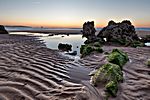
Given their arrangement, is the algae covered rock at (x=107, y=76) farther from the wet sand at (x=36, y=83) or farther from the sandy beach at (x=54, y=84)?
the wet sand at (x=36, y=83)

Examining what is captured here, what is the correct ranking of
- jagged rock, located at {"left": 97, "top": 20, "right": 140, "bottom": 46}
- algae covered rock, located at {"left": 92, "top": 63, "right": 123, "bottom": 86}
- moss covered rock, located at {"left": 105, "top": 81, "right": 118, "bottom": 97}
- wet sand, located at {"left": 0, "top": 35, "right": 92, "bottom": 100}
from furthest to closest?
jagged rock, located at {"left": 97, "top": 20, "right": 140, "bottom": 46}
algae covered rock, located at {"left": 92, "top": 63, "right": 123, "bottom": 86}
moss covered rock, located at {"left": 105, "top": 81, "right": 118, "bottom": 97}
wet sand, located at {"left": 0, "top": 35, "right": 92, "bottom": 100}

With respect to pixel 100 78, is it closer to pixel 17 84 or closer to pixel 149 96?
pixel 149 96

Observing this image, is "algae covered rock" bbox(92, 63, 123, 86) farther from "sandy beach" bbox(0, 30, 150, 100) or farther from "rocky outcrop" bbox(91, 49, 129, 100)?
"sandy beach" bbox(0, 30, 150, 100)

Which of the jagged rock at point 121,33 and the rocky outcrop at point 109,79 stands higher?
the jagged rock at point 121,33

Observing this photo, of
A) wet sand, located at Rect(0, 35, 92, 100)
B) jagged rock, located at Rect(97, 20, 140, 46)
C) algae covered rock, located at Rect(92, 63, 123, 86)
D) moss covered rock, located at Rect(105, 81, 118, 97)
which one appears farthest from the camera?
jagged rock, located at Rect(97, 20, 140, 46)

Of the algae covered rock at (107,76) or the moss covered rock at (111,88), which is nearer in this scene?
the moss covered rock at (111,88)

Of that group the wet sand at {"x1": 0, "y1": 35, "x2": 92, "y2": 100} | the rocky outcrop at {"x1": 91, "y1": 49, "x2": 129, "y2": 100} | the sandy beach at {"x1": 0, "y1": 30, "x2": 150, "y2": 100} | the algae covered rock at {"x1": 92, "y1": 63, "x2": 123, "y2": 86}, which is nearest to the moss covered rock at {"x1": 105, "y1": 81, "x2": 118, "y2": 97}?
the rocky outcrop at {"x1": 91, "y1": 49, "x2": 129, "y2": 100}

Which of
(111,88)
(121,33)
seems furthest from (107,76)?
(121,33)

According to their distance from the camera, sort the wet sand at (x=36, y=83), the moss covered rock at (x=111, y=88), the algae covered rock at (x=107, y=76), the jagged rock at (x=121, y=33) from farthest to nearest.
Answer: the jagged rock at (x=121, y=33)
the algae covered rock at (x=107, y=76)
the moss covered rock at (x=111, y=88)
the wet sand at (x=36, y=83)

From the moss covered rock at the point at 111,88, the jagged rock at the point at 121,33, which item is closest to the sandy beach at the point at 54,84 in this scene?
the moss covered rock at the point at 111,88

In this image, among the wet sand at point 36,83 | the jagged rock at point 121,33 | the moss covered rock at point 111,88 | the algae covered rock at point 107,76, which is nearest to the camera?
the wet sand at point 36,83

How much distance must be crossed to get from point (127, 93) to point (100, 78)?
984 mm

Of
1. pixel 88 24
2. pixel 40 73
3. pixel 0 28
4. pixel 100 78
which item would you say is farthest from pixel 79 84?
pixel 0 28

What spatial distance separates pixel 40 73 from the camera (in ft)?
21.7
